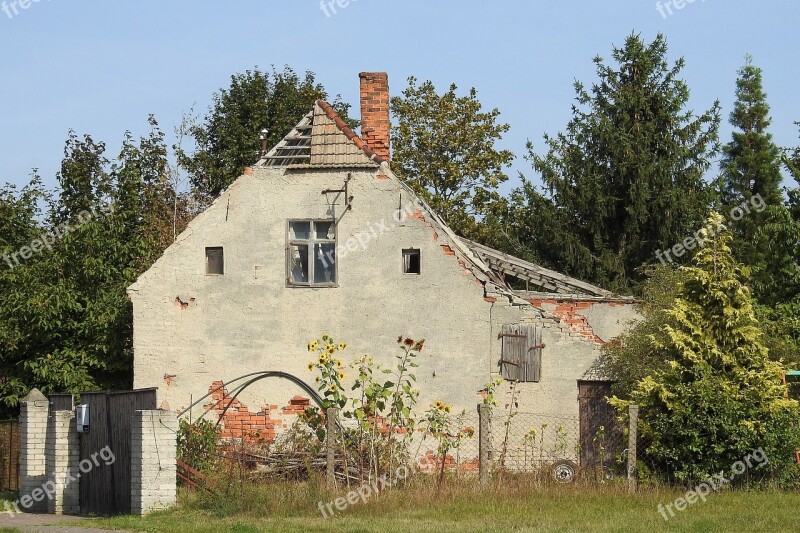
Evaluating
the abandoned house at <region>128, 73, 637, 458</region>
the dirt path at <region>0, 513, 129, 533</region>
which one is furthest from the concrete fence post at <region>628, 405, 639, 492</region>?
the dirt path at <region>0, 513, 129, 533</region>

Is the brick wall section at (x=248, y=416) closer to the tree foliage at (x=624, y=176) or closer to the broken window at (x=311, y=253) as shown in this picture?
the broken window at (x=311, y=253)

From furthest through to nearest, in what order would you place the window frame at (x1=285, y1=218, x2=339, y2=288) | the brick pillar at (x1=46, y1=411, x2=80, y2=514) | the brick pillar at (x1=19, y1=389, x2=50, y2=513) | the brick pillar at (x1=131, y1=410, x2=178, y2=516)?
the window frame at (x1=285, y1=218, x2=339, y2=288)
the brick pillar at (x1=19, y1=389, x2=50, y2=513)
the brick pillar at (x1=46, y1=411, x2=80, y2=514)
the brick pillar at (x1=131, y1=410, x2=178, y2=516)

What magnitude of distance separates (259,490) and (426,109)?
24055 mm

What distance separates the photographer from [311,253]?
21.0m

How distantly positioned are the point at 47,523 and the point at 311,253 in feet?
24.4

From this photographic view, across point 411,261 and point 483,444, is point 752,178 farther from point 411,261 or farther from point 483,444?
point 483,444

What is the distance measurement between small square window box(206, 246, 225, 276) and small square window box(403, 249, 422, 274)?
11.6 ft

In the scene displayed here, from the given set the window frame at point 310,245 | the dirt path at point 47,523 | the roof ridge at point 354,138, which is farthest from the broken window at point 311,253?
the dirt path at point 47,523

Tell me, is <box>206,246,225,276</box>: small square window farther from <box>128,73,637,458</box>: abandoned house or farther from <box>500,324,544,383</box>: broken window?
<box>500,324,544,383</box>: broken window

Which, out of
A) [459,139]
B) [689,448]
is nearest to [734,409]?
[689,448]

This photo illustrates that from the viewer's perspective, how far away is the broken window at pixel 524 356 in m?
20.1

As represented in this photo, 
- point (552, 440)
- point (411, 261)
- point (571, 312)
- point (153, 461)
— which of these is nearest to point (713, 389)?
point (552, 440)

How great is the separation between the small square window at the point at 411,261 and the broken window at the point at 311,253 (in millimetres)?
1342

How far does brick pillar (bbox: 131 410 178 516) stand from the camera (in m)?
15.5
